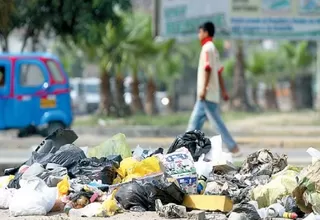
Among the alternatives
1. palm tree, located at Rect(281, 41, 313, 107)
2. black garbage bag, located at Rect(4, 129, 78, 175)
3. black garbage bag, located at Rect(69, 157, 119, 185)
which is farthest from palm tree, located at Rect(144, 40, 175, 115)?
black garbage bag, located at Rect(69, 157, 119, 185)

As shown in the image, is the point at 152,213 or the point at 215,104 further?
the point at 215,104

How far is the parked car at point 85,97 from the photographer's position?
44.7m

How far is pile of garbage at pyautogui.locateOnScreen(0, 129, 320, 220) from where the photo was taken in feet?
24.5

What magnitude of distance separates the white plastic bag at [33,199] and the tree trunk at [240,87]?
26157mm

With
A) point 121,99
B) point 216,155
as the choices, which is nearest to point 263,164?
point 216,155

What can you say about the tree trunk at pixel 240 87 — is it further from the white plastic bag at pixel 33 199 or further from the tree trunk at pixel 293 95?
the white plastic bag at pixel 33 199

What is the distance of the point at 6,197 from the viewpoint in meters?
7.96

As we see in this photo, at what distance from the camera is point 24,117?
59.0ft

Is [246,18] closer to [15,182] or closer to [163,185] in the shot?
[15,182]

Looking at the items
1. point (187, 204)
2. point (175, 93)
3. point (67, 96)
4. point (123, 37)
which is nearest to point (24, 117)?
point (67, 96)

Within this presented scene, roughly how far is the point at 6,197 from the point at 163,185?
4.71 ft

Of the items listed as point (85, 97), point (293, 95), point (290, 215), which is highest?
point (290, 215)

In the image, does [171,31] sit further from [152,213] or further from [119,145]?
[152,213]

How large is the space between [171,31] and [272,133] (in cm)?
448
